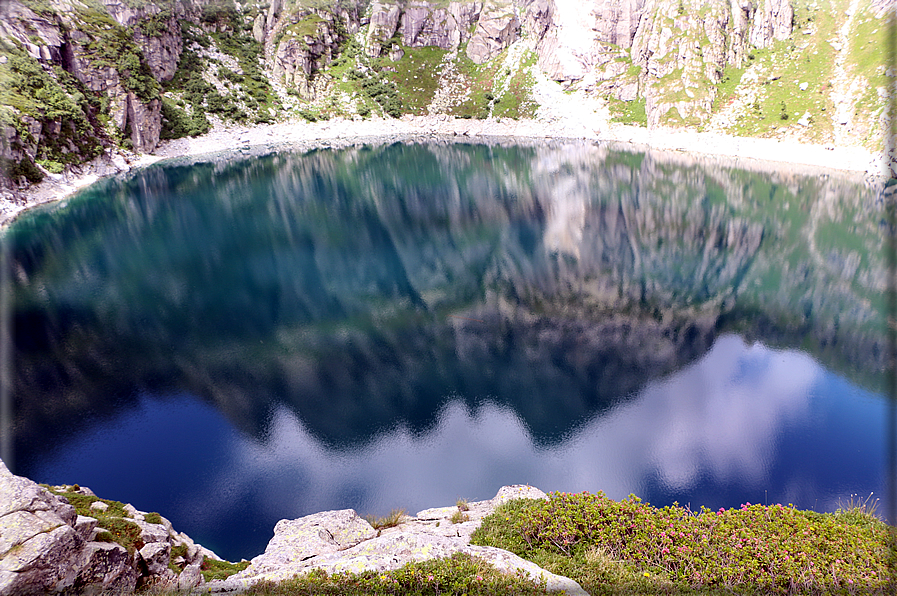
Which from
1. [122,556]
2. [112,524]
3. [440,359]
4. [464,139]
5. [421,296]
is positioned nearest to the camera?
[122,556]

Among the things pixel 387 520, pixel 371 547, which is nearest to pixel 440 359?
pixel 387 520

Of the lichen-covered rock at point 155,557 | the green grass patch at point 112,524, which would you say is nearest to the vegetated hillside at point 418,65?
the green grass patch at point 112,524

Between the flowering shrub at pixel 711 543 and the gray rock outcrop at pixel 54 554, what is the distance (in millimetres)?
7258

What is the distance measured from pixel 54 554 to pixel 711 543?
12.3 metres

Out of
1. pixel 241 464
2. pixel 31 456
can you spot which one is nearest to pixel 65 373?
pixel 31 456

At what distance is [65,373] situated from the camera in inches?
981

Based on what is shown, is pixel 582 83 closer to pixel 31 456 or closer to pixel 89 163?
pixel 89 163

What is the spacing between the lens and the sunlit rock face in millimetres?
24281

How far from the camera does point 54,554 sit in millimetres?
7539

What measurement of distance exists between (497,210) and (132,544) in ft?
176

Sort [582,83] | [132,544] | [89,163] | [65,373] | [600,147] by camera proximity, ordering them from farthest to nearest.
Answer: [582,83], [600,147], [89,163], [65,373], [132,544]

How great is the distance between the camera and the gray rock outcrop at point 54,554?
7.15m

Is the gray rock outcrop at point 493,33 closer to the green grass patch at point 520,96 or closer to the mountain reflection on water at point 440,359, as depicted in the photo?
the green grass patch at point 520,96

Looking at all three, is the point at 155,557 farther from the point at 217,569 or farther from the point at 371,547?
the point at 371,547
